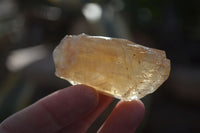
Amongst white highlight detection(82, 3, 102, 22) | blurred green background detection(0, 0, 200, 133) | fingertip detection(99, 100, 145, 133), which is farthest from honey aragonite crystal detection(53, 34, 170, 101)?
white highlight detection(82, 3, 102, 22)

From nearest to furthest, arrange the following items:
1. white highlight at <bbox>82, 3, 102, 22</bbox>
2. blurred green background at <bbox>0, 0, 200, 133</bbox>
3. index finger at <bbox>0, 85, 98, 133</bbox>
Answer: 1. index finger at <bbox>0, 85, 98, 133</bbox>
2. blurred green background at <bbox>0, 0, 200, 133</bbox>
3. white highlight at <bbox>82, 3, 102, 22</bbox>

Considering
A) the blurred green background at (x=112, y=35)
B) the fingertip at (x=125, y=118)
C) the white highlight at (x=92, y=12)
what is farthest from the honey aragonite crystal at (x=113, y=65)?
the white highlight at (x=92, y=12)

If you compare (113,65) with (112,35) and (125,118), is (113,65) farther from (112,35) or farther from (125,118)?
(112,35)

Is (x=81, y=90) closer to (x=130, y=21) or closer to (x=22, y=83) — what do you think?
(x=22, y=83)

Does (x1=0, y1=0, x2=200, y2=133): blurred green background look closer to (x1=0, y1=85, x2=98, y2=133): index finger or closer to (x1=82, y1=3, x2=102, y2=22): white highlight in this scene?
(x1=82, y1=3, x2=102, y2=22): white highlight

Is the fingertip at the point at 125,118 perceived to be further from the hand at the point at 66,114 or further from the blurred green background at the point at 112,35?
the blurred green background at the point at 112,35

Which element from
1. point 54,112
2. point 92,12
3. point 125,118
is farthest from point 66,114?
point 92,12
